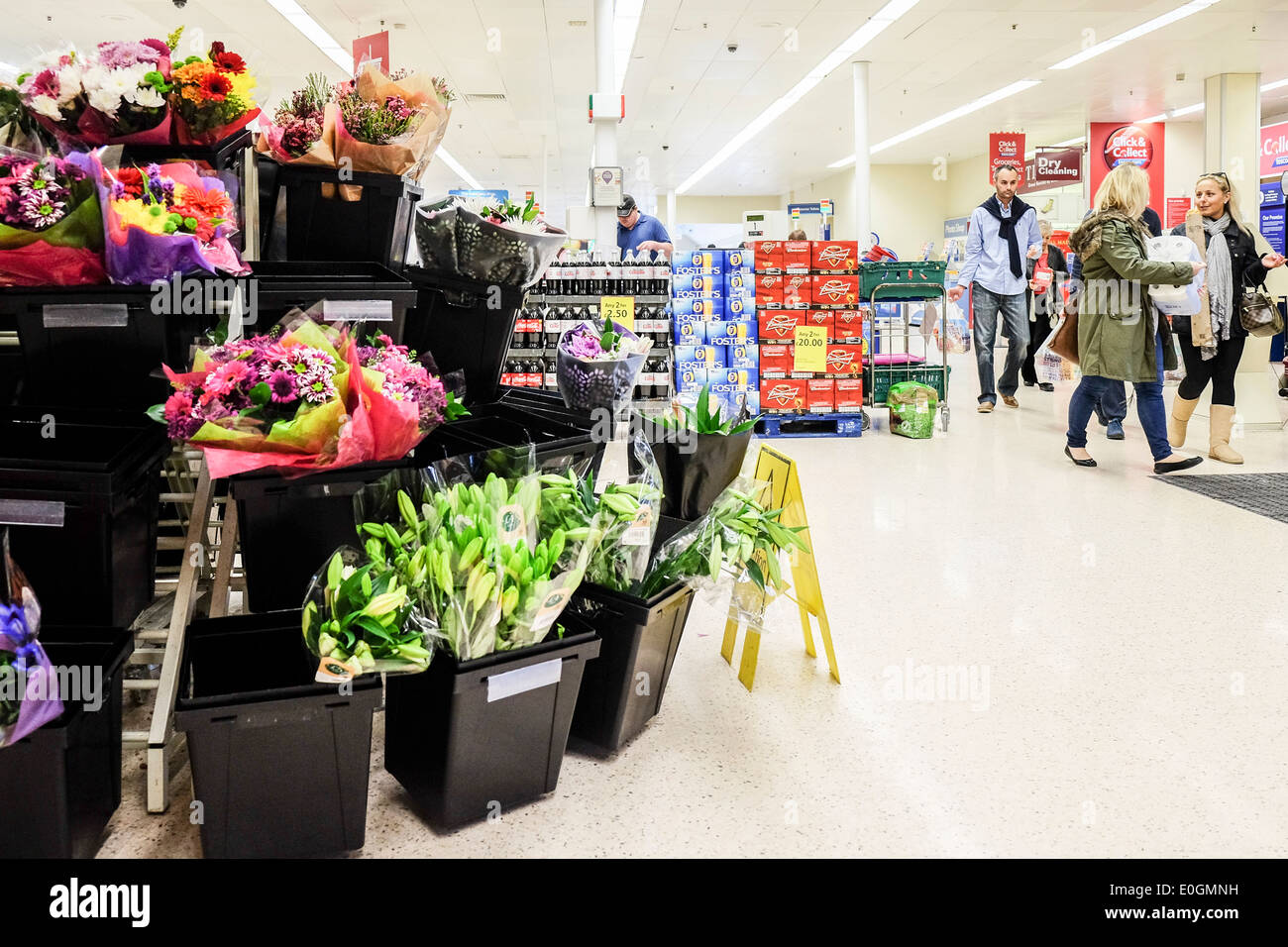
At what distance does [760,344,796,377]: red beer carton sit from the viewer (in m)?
7.17

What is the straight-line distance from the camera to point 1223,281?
5484 millimetres

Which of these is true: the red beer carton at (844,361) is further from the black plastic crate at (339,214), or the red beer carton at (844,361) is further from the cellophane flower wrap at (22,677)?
the cellophane flower wrap at (22,677)

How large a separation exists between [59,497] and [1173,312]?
5.30 m

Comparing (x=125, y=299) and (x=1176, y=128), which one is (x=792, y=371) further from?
(x=1176, y=128)

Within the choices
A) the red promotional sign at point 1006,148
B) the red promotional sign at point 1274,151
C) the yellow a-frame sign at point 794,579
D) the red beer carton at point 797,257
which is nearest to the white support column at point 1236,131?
the red promotional sign at point 1274,151

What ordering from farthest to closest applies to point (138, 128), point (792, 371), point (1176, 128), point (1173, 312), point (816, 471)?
point (1176, 128) → point (792, 371) → point (816, 471) → point (1173, 312) → point (138, 128)

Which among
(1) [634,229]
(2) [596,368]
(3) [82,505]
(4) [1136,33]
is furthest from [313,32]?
(3) [82,505]

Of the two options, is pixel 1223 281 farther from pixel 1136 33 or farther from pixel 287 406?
pixel 1136 33

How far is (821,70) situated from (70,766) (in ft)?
40.1

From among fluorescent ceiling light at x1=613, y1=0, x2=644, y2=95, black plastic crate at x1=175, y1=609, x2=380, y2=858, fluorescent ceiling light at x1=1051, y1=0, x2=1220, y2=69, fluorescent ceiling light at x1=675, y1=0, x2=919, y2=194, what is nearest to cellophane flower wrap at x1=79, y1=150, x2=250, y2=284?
black plastic crate at x1=175, y1=609, x2=380, y2=858

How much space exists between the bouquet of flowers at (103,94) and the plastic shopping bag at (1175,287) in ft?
Answer: 15.7

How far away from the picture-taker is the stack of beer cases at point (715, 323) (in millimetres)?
7242

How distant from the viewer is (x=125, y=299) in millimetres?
2084
